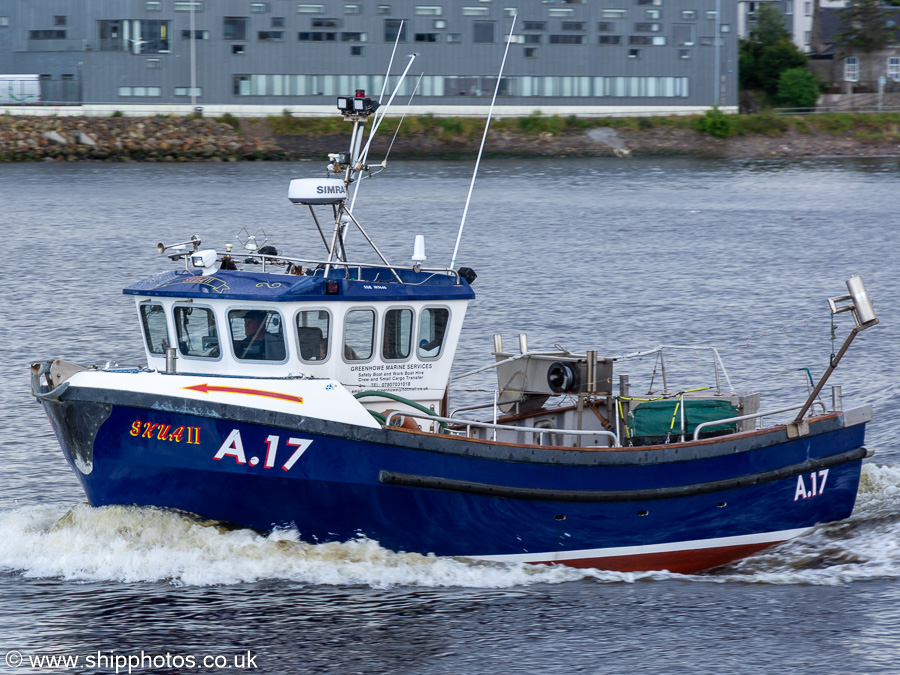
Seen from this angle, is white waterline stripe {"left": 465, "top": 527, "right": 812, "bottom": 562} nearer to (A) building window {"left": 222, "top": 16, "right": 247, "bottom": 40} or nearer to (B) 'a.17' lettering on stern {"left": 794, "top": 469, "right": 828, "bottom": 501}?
(B) 'a.17' lettering on stern {"left": 794, "top": 469, "right": 828, "bottom": 501}

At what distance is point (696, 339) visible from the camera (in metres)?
24.5

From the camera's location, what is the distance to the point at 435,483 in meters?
11.4

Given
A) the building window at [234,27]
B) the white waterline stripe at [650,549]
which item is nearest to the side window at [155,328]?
the white waterline stripe at [650,549]

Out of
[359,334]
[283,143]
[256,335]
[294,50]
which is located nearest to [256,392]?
[256,335]

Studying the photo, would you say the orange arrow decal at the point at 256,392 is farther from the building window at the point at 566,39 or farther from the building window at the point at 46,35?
the building window at the point at 566,39

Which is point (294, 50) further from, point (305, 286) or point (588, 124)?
point (305, 286)

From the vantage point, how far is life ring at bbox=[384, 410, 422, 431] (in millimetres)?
11508

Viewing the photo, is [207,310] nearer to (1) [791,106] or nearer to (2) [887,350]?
(2) [887,350]

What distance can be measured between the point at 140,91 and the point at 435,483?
64388 millimetres

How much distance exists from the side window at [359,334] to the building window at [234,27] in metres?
63.4

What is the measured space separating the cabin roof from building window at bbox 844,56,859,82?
3438 inches

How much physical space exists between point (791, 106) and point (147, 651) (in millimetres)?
81062

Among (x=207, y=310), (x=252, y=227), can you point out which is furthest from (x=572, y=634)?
(x=252, y=227)

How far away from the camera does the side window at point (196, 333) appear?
11.6m
